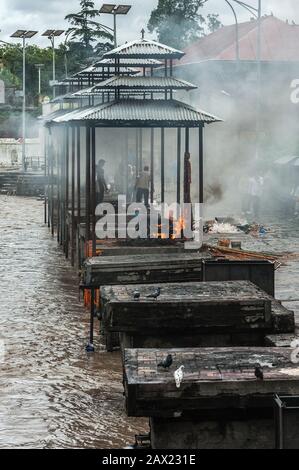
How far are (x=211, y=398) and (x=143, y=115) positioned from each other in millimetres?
9634

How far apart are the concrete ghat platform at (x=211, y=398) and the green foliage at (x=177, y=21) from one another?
70.5m

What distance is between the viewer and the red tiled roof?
1945 inches

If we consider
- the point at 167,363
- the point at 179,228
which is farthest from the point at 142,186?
the point at 167,363

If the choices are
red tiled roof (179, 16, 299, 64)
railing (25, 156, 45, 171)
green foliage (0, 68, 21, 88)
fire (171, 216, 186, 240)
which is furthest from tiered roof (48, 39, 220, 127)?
green foliage (0, 68, 21, 88)

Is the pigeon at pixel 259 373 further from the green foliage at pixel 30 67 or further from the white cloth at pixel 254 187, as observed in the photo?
the green foliage at pixel 30 67

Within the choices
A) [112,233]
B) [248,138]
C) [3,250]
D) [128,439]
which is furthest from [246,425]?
[248,138]

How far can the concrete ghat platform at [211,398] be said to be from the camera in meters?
7.36

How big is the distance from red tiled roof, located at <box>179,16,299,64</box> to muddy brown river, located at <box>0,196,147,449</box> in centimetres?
3199

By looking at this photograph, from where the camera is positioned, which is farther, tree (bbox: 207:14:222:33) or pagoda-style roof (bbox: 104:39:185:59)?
tree (bbox: 207:14:222:33)

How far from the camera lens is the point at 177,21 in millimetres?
79438

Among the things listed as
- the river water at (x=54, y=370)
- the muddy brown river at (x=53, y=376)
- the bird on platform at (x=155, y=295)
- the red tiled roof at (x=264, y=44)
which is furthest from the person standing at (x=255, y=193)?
the bird on platform at (x=155, y=295)

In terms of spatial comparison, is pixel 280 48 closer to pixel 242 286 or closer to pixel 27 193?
pixel 27 193

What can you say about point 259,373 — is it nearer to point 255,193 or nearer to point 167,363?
point 167,363

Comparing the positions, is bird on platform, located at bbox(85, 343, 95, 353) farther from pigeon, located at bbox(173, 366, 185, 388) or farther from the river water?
pigeon, located at bbox(173, 366, 185, 388)
